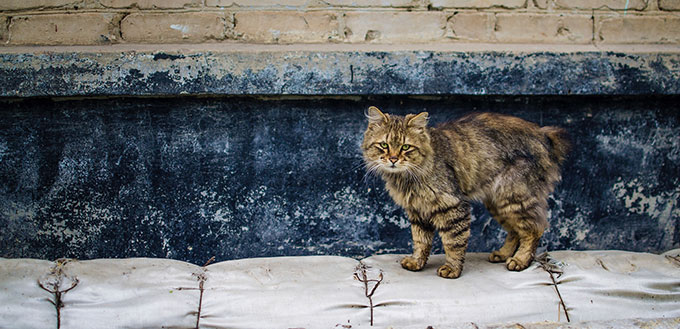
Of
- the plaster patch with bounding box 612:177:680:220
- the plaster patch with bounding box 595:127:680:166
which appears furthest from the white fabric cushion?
the plaster patch with bounding box 595:127:680:166

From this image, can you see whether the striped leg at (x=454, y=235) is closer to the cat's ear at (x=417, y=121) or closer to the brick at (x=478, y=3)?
the cat's ear at (x=417, y=121)

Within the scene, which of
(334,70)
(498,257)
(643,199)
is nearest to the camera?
(498,257)

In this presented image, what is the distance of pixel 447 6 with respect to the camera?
3689 millimetres

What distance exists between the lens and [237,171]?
11.9 ft

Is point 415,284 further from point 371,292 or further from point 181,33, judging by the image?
point 181,33

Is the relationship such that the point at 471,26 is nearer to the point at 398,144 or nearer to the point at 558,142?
the point at 558,142

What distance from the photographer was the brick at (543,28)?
3738 millimetres

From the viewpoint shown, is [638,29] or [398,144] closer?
[398,144]

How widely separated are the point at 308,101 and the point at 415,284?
1430 mm

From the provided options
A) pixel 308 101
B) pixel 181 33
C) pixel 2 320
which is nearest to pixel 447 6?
pixel 308 101

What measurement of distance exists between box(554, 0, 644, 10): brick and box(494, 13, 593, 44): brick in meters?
0.07

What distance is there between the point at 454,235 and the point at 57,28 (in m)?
2.83

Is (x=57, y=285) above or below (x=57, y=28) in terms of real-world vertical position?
below

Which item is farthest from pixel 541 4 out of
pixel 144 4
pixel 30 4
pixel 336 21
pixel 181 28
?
pixel 30 4
